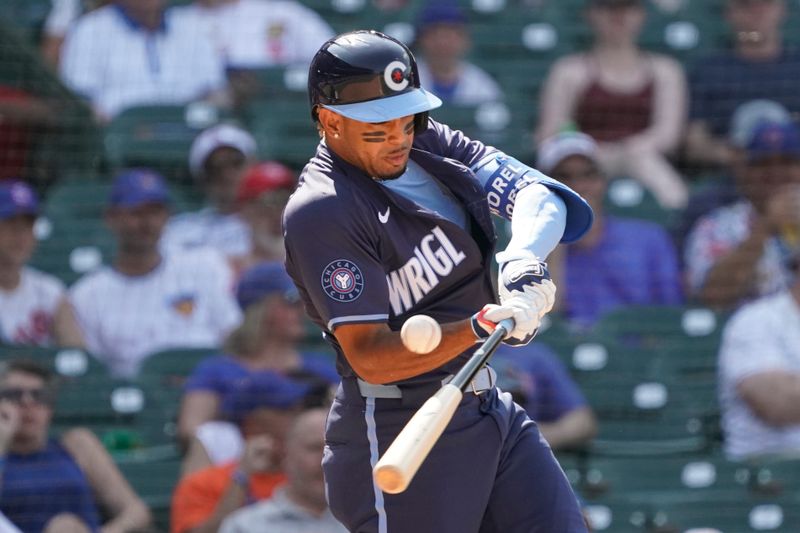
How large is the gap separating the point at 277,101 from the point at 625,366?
211 centimetres

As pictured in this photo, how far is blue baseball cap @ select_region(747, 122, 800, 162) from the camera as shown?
6125 mm

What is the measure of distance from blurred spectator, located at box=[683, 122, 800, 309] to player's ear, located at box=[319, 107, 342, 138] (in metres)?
3.29

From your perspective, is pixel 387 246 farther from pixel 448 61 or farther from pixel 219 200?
pixel 448 61

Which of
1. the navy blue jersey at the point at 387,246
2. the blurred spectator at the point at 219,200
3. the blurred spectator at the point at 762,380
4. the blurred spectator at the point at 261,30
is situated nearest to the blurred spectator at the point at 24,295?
the blurred spectator at the point at 219,200

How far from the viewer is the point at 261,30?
699cm

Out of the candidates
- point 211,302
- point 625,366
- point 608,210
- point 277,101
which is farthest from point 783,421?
point 277,101

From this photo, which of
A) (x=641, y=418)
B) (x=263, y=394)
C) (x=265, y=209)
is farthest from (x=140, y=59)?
(x=641, y=418)

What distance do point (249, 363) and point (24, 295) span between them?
99 cm

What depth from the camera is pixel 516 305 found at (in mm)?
2666

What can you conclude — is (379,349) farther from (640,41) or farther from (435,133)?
(640,41)

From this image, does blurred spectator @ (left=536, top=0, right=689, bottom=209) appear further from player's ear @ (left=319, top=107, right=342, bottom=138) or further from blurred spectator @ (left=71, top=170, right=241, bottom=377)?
player's ear @ (left=319, top=107, right=342, bottom=138)

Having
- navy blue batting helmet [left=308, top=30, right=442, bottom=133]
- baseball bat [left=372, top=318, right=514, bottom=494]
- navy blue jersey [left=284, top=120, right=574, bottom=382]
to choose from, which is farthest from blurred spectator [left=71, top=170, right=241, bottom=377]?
baseball bat [left=372, top=318, right=514, bottom=494]

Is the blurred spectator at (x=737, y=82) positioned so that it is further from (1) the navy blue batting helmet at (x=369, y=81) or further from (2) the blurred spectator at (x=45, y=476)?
(1) the navy blue batting helmet at (x=369, y=81)

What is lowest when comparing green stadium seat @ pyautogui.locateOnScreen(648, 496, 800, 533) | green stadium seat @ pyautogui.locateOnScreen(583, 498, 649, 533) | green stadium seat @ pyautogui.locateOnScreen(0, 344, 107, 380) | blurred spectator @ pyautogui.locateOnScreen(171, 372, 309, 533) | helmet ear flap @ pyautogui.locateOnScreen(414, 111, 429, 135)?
green stadium seat @ pyautogui.locateOnScreen(648, 496, 800, 533)
